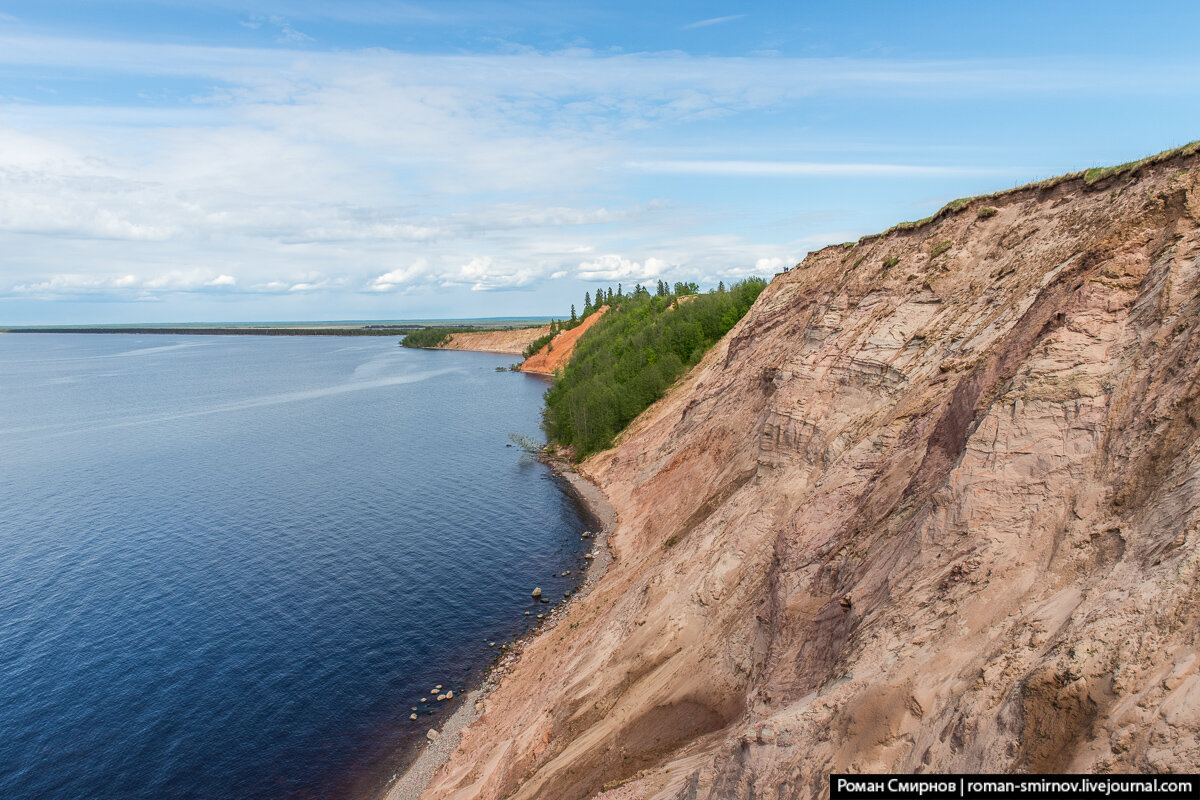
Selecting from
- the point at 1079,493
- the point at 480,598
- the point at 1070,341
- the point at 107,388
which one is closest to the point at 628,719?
the point at 1079,493

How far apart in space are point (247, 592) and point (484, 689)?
685 inches

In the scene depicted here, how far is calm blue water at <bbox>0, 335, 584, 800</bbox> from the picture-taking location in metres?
27.8

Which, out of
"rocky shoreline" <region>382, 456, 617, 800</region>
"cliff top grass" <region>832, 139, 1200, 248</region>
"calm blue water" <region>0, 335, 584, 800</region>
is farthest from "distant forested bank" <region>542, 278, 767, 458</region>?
"cliff top grass" <region>832, 139, 1200, 248</region>

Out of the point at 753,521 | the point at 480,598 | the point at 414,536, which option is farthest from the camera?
the point at 414,536

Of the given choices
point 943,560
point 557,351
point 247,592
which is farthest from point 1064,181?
point 557,351

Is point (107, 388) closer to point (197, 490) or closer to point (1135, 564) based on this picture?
point (197, 490)

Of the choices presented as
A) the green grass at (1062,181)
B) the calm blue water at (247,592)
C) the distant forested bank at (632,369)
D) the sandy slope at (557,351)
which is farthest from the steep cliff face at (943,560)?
the sandy slope at (557,351)

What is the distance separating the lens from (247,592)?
4012 cm

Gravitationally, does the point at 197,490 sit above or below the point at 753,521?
below

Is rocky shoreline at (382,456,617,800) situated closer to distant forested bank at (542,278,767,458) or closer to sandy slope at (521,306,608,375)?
distant forested bank at (542,278,767,458)

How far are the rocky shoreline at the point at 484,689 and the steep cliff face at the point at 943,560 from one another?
1.05m

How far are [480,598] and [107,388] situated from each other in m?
121

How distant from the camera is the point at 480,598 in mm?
40281

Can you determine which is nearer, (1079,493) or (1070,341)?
(1079,493)
